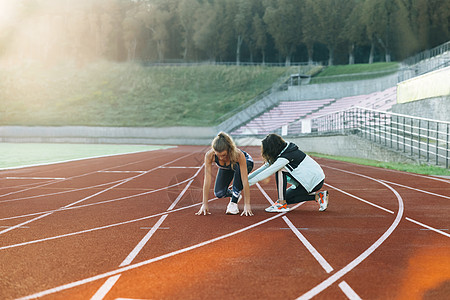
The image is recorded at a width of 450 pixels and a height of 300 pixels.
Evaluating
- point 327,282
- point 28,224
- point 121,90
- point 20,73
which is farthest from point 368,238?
point 20,73

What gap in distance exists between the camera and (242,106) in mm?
45094

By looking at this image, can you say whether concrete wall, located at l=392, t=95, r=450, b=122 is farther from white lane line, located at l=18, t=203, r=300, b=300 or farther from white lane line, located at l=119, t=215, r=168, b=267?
white lane line, located at l=119, t=215, r=168, b=267

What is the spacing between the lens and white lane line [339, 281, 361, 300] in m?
2.89

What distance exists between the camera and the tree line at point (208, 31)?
5738cm

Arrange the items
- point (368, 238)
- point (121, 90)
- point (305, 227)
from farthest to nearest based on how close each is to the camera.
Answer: point (121, 90) → point (305, 227) → point (368, 238)

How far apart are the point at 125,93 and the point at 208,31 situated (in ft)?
64.1

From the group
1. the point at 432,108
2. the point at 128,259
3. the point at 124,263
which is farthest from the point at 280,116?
the point at 124,263

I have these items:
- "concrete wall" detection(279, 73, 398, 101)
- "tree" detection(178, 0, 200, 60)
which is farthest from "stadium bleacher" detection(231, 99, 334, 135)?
"tree" detection(178, 0, 200, 60)

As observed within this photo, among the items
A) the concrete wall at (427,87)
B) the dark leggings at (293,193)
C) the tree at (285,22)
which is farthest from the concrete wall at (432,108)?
the tree at (285,22)

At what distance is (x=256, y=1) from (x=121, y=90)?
93.4 feet

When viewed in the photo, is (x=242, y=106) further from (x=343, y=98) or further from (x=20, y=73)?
(x=20, y=73)

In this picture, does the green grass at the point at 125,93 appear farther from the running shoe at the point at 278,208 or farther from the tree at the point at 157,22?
the running shoe at the point at 278,208

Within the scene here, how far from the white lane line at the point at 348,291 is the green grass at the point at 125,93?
128 feet

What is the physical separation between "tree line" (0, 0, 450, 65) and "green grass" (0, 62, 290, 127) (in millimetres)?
8288
